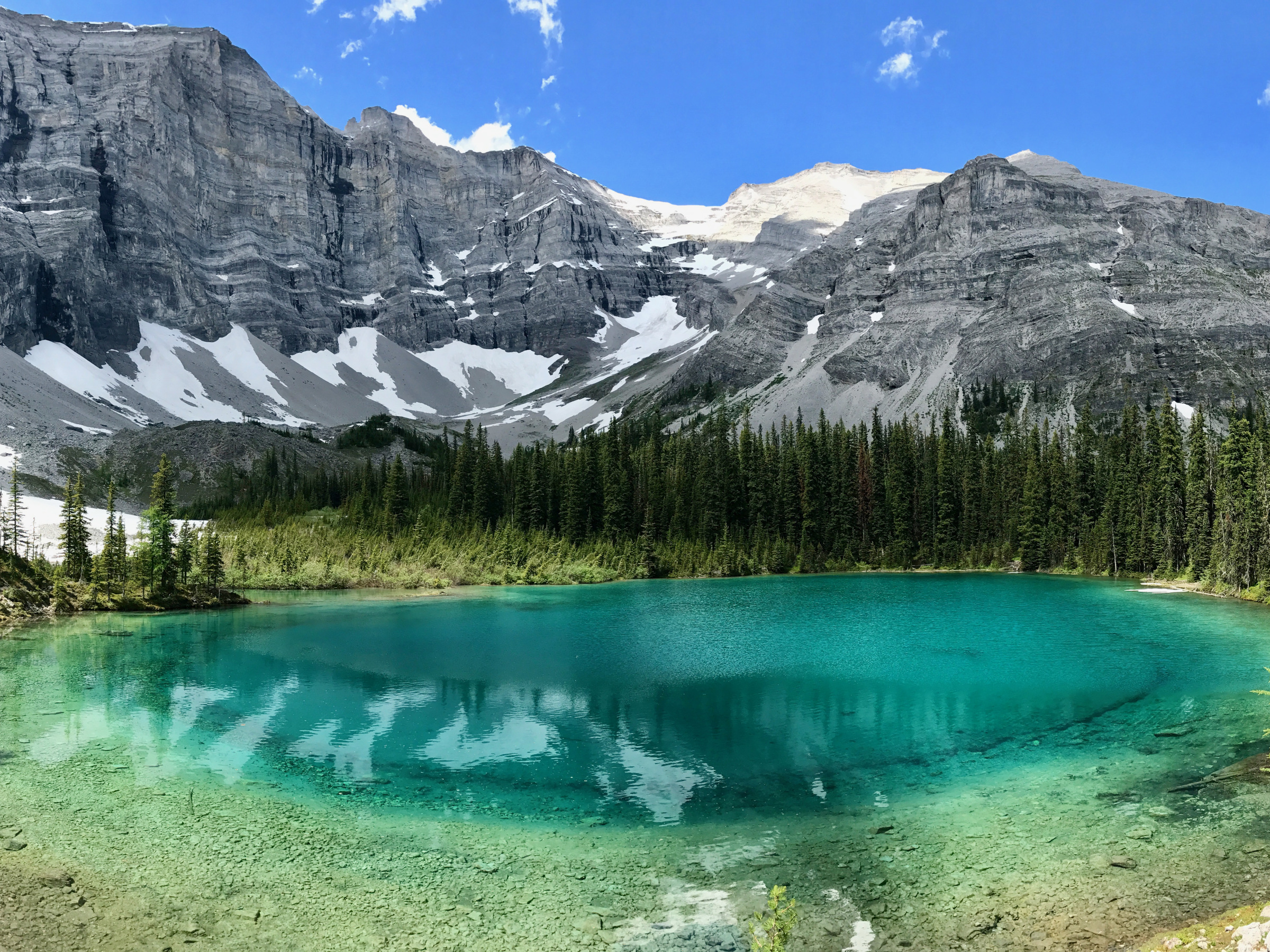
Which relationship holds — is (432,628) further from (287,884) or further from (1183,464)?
(1183,464)

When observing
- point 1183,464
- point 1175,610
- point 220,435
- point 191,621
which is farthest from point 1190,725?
point 220,435

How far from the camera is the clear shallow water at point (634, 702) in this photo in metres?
14.8

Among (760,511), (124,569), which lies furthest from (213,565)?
(760,511)

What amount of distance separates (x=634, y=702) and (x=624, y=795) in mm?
7169

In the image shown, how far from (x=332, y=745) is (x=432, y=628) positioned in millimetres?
18813

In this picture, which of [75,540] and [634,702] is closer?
[634,702]

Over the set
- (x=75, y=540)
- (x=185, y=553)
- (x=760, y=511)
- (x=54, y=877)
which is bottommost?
(x=54, y=877)

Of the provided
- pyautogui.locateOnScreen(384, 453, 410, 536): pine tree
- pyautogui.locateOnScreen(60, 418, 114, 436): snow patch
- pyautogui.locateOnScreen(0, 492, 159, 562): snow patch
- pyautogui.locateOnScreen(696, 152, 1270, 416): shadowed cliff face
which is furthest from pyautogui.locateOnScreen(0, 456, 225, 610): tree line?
pyautogui.locateOnScreen(696, 152, 1270, 416): shadowed cliff face

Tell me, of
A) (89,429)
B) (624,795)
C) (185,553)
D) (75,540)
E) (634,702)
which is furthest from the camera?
(89,429)

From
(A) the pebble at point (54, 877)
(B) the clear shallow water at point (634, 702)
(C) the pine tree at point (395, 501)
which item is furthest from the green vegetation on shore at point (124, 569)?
(A) the pebble at point (54, 877)

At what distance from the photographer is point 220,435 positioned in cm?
13800

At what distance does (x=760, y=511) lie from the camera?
86.0 meters

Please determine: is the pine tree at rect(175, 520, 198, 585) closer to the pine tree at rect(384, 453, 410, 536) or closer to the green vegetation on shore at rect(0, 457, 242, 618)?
the green vegetation on shore at rect(0, 457, 242, 618)

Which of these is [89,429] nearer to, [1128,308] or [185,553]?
[185,553]
